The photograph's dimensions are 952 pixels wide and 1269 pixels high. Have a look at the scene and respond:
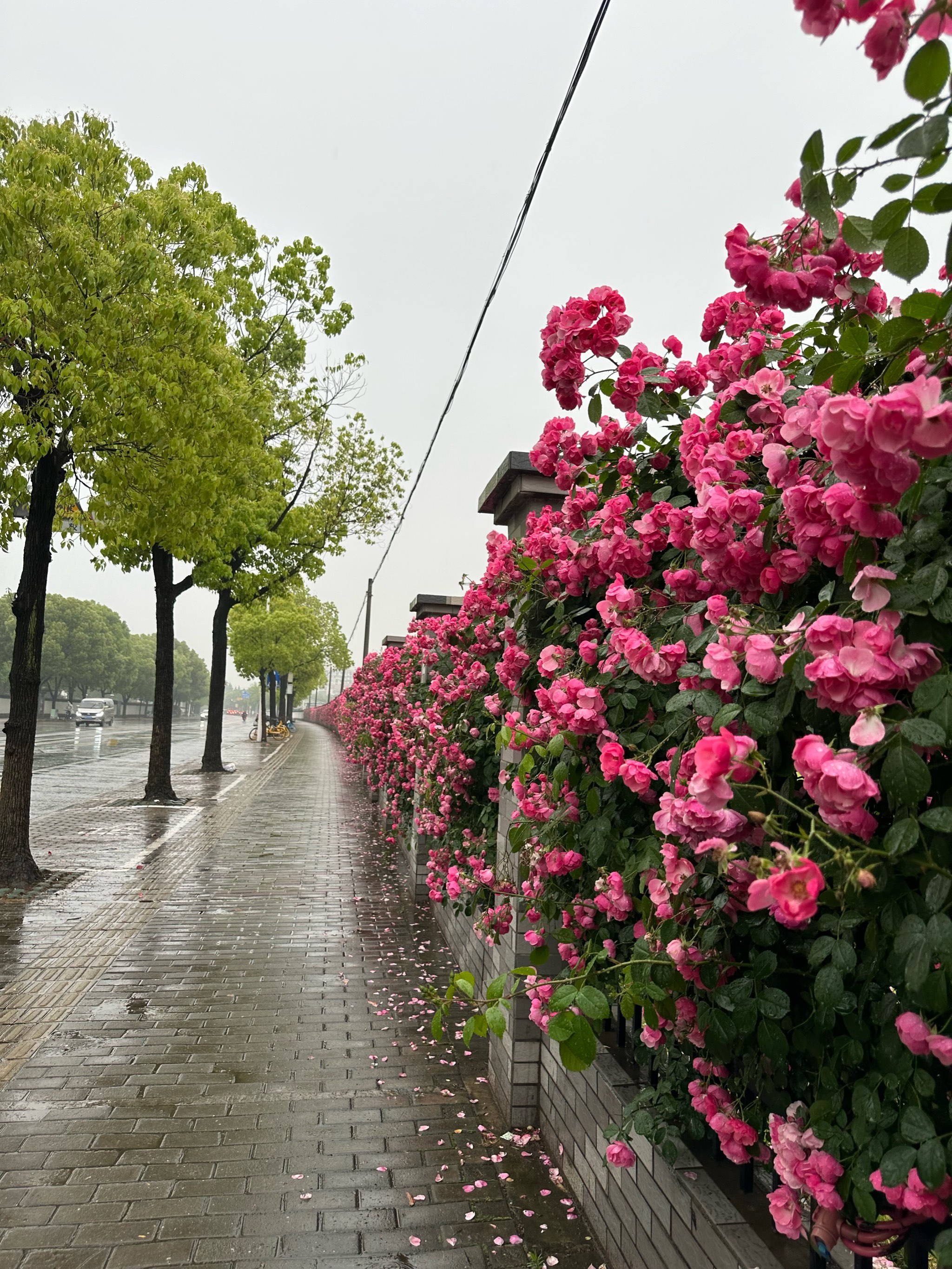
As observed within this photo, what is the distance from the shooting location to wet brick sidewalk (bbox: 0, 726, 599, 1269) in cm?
295

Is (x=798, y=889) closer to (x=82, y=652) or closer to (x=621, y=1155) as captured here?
(x=621, y=1155)

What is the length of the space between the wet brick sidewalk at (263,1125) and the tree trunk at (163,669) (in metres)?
7.64

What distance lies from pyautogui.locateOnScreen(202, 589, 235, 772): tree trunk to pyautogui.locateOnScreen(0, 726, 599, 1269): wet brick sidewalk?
1280 cm

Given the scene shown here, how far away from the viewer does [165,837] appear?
1146 centimetres

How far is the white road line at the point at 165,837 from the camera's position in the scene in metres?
9.63

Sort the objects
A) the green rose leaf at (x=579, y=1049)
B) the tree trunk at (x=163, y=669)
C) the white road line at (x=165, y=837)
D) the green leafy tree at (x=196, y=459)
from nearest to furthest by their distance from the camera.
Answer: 1. the green rose leaf at (x=579, y=1049)
2. the green leafy tree at (x=196, y=459)
3. the white road line at (x=165, y=837)
4. the tree trunk at (x=163, y=669)

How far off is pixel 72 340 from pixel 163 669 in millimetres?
7816

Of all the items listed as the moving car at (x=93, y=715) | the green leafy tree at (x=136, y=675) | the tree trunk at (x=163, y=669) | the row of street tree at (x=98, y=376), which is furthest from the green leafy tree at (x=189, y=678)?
the row of street tree at (x=98, y=376)

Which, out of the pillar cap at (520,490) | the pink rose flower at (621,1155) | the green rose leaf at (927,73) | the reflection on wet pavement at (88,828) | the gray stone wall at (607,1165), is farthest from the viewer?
the reflection on wet pavement at (88,828)

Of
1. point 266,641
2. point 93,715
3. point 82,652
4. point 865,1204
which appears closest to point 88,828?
point 865,1204

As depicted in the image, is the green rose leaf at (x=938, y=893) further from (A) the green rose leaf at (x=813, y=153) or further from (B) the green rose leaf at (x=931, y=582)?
(A) the green rose leaf at (x=813, y=153)

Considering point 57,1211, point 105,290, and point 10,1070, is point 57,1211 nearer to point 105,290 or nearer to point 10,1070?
point 10,1070

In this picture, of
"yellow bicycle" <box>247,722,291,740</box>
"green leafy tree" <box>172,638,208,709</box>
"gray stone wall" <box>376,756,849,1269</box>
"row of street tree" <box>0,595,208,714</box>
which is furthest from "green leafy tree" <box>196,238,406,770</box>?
"green leafy tree" <box>172,638,208,709</box>

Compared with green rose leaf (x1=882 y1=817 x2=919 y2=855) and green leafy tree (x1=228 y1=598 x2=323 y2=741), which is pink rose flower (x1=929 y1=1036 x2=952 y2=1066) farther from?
green leafy tree (x1=228 y1=598 x2=323 y2=741)
